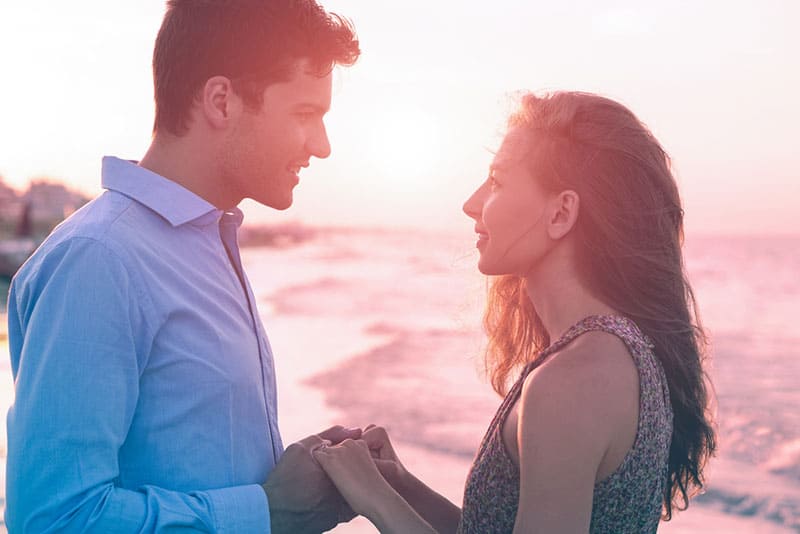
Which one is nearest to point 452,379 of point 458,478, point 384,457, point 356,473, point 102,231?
point 458,478

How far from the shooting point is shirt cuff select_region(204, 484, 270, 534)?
2137 millimetres

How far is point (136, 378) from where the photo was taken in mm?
2055

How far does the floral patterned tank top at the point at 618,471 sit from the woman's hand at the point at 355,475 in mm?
265

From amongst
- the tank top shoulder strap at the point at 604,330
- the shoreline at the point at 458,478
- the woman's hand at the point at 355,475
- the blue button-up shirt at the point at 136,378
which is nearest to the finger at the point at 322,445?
the woman's hand at the point at 355,475

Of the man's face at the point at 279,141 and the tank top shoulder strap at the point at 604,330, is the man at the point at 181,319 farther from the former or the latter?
the tank top shoulder strap at the point at 604,330

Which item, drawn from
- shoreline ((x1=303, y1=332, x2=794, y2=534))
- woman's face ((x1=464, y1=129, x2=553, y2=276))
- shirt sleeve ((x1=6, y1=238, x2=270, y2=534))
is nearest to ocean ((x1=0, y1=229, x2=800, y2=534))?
shoreline ((x1=303, y1=332, x2=794, y2=534))

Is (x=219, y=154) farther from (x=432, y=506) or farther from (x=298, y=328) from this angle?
(x=298, y=328)

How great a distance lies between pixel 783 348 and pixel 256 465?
1625 centimetres

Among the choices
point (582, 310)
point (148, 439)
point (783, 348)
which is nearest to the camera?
point (148, 439)

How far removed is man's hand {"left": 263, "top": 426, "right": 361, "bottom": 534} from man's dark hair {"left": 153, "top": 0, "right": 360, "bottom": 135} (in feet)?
3.25

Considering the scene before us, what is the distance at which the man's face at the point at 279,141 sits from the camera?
2.54m

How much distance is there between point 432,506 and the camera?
2.96m

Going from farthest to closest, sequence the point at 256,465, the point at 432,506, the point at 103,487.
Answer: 1. the point at 432,506
2. the point at 256,465
3. the point at 103,487

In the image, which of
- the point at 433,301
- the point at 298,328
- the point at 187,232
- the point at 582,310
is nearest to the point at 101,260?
the point at 187,232
